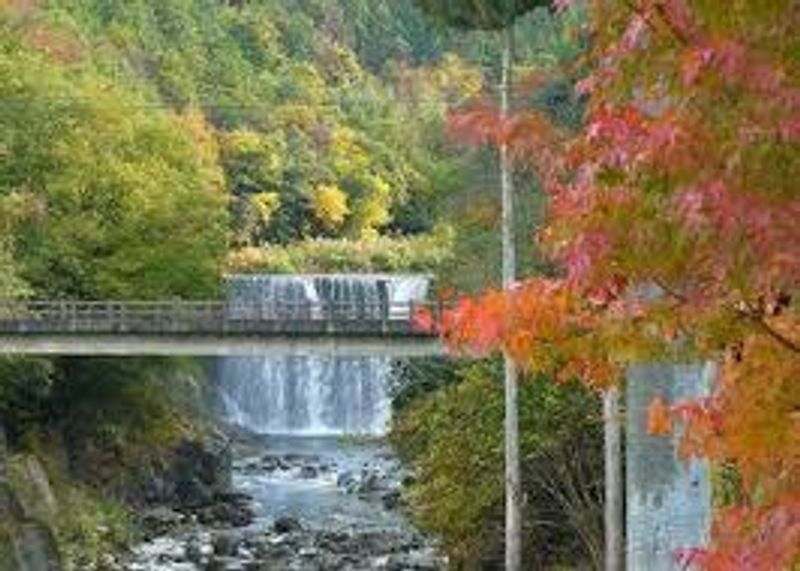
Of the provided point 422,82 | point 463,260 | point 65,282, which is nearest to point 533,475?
point 463,260

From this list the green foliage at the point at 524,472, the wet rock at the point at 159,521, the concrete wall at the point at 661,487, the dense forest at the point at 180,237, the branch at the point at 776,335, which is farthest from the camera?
the wet rock at the point at 159,521

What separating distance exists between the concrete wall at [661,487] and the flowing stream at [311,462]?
64.5 feet

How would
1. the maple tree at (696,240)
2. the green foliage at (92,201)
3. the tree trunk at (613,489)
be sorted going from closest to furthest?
1. the maple tree at (696,240)
2. the tree trunk at (613,489)
3. the green foliage at (92,201)

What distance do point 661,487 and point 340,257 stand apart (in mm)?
63978

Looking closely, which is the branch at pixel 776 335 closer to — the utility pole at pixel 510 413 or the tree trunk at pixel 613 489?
the tree trunk at pixel 613 489

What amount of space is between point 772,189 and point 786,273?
0.28 m

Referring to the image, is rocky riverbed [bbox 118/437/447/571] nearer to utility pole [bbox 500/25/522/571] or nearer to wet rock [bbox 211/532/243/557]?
wet rock [bbox 211/532/243/557]

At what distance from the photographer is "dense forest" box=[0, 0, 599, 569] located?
23672mm

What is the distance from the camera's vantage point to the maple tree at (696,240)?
4.79 meters

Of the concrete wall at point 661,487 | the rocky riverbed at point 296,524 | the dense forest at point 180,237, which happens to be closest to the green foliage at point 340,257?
the dense forest at point 180,237

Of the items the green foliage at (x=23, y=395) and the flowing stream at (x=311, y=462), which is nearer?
the flowing stream at (x=311, y=462)

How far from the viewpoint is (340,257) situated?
72250 millimetres

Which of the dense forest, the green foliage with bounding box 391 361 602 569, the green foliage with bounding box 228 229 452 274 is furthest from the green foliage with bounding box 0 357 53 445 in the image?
the green foliage with bounding box 228 229 452 274

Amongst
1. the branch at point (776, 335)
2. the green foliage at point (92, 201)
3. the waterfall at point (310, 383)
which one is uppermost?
the green foliage at point (92, 201)
